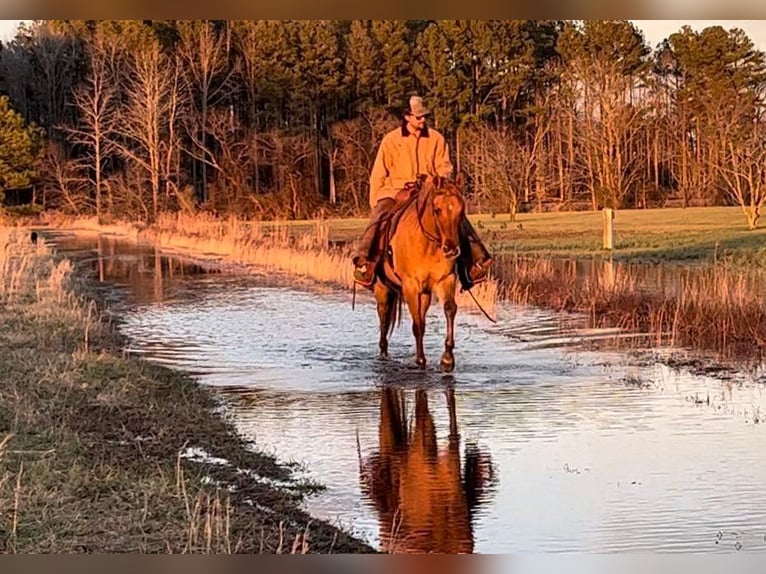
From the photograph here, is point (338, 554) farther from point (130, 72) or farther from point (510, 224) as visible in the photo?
point (130, 72)

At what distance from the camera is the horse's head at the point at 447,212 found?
4.60m

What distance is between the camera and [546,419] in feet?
15.2

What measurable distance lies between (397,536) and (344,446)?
0.43m

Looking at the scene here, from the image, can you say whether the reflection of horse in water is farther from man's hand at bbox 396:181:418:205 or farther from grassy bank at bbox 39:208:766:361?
man's hand at bbox 396:181:418:205

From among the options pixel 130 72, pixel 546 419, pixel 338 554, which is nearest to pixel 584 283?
pixel 546 419

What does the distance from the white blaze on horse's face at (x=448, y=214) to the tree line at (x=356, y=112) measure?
0.23 m

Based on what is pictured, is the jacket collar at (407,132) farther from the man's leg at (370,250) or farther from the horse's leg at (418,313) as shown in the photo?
the horse's leg at (418,313)

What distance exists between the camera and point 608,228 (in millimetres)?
4957

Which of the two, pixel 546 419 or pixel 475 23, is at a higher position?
pixel 475 23

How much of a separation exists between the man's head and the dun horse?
0.26m

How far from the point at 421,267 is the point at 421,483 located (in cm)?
92

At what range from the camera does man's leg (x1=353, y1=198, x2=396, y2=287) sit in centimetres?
482

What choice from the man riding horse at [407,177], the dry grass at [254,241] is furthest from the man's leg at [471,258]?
the dry grass at [254,241]

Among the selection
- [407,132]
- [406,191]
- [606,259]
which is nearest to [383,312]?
[406,191]
